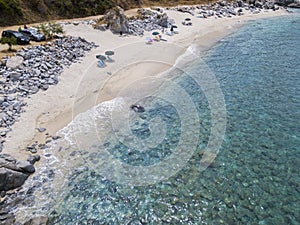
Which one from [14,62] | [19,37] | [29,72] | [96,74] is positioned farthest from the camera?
[19,37]

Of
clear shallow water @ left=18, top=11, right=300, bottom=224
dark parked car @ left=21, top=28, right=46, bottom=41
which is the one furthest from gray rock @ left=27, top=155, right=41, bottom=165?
dark parked car @ left=21, top=28, right=46, bottom=41

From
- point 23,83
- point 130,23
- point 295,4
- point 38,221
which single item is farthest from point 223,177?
point 295,4

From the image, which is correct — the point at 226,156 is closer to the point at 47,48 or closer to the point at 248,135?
the point at 248,135

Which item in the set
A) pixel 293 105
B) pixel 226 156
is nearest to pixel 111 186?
pixel 226 156

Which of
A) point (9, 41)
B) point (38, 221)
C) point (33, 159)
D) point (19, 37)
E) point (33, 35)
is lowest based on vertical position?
point (38, 221)

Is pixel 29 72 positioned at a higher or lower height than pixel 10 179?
higher

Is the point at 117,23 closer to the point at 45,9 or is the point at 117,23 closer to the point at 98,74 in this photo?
the point at 45,9

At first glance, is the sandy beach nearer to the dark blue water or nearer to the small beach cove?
the small beach cove
